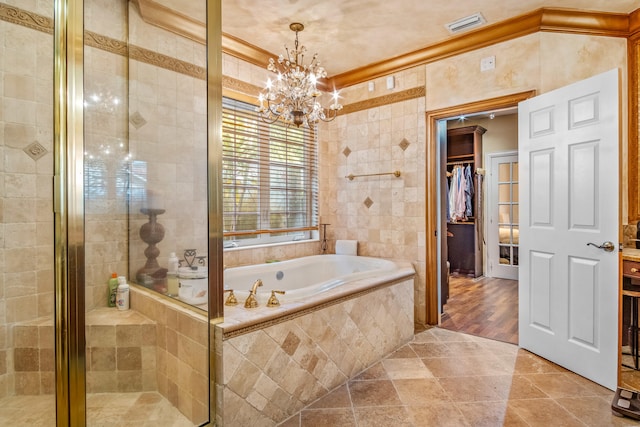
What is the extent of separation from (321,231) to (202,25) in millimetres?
2518

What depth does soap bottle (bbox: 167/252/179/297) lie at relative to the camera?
187 cm

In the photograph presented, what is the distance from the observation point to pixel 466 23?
2.73 metres

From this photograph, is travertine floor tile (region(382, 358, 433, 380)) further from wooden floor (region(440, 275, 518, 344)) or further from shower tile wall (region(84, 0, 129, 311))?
shower tile wall (region(84, 0, 129, 311))

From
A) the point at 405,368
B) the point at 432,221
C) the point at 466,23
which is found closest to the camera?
the point at 405,368

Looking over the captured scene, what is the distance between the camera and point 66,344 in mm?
1271

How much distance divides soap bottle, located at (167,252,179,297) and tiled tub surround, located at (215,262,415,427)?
1.04 ft

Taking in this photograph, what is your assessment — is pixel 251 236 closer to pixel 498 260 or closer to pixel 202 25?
pixel 202 25

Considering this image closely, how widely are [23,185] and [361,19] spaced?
8.43 feet

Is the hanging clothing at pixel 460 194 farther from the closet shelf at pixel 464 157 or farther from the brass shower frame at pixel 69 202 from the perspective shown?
the brass shower frame at pixel 69 202

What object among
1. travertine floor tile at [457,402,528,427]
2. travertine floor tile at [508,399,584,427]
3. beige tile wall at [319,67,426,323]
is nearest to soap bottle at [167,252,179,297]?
travertine floor tile at [457,402,528,427]

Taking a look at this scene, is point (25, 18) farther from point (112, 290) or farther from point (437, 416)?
point (437, 416)

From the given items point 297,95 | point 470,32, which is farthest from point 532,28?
point 297,95

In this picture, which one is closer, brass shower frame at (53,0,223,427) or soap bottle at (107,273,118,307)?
brass shower frame at (53,0,223,427)

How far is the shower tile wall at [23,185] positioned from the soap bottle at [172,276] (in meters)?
0.62
